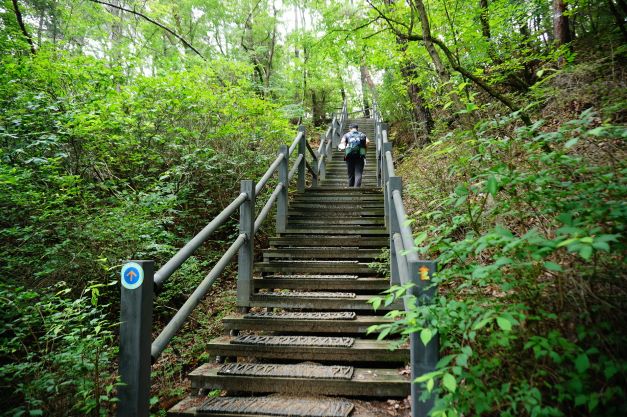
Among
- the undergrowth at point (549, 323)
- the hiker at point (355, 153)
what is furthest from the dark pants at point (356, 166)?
the undergrowth at point (549, 323)

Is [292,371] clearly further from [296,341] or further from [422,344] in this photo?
[422,344]

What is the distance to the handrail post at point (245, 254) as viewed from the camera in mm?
3316

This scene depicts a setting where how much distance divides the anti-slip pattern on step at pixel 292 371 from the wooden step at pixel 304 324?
17.2 inches

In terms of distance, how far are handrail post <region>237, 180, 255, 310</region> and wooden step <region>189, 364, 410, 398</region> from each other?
87cm

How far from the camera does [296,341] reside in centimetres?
277

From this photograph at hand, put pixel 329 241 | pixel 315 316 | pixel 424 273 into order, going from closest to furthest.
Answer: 1. pixel 424 273
2. pixel 315 316
3. pixel 329 241

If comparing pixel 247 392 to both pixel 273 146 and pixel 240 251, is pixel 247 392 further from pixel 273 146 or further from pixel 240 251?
pixel 273 146

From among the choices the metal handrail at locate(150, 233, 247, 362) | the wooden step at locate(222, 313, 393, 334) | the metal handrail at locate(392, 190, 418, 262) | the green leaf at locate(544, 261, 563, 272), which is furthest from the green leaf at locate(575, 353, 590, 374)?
the metal handrail at locate(150, 233, 247, 362)

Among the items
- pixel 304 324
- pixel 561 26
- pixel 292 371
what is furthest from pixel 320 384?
pixel 561 26

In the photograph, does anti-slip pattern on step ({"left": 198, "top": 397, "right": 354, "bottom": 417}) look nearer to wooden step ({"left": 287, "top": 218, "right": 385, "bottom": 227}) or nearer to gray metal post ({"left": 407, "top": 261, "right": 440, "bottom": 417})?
gray metal post ({"left": 407, "top": 261, "right": 440, "bottom": 417})

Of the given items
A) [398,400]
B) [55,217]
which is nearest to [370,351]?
[398,400]

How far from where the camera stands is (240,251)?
336 centimetres

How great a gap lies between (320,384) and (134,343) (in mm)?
1306

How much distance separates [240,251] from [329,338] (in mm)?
1254
